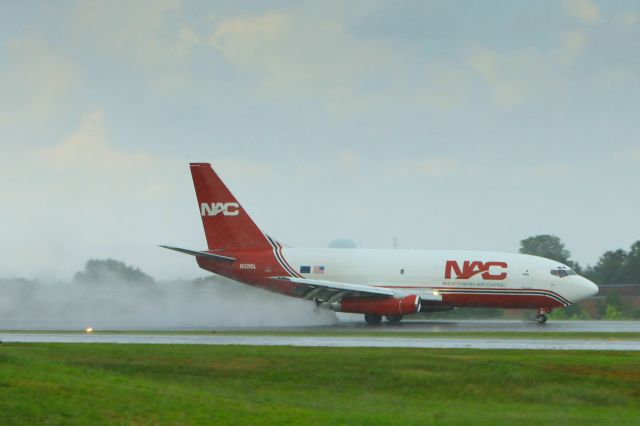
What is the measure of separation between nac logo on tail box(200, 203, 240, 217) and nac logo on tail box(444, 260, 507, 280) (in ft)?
42.1

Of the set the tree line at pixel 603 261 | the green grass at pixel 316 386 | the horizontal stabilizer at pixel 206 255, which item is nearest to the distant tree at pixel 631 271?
the tree line at pixel 603 261

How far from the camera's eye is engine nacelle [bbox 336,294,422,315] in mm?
49281

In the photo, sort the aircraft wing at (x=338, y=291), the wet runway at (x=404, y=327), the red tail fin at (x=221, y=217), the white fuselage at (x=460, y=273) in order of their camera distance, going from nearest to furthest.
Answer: the wet runway at (x=404, y=327)
the aircraft wing at (x=338, y=291)
the white fuselage at (x=460, y=273)
the red tail fin at (x=221, y=217)

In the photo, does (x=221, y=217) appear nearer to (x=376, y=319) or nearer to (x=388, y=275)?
(x=388, y=275)

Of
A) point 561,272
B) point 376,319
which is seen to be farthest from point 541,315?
point 376,319

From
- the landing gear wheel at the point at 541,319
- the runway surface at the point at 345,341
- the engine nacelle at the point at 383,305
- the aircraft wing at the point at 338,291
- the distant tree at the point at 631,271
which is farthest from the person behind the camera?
the distant tree at the point at 631,271

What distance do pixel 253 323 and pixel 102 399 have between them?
34233 millimetres

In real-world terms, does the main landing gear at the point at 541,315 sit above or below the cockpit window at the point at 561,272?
below

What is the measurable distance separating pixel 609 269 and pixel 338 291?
6120cm

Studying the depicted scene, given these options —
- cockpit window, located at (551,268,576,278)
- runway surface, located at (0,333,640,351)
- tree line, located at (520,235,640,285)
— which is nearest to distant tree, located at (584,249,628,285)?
tree line, located at (520,235,640,285)

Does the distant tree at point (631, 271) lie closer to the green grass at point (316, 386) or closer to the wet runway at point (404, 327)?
the wet runway at point (404, 327)

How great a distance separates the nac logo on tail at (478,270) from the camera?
51.2 metres

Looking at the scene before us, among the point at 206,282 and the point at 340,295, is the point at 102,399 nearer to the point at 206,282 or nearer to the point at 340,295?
the point at 340,295

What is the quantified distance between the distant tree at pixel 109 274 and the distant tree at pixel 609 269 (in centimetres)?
5307
